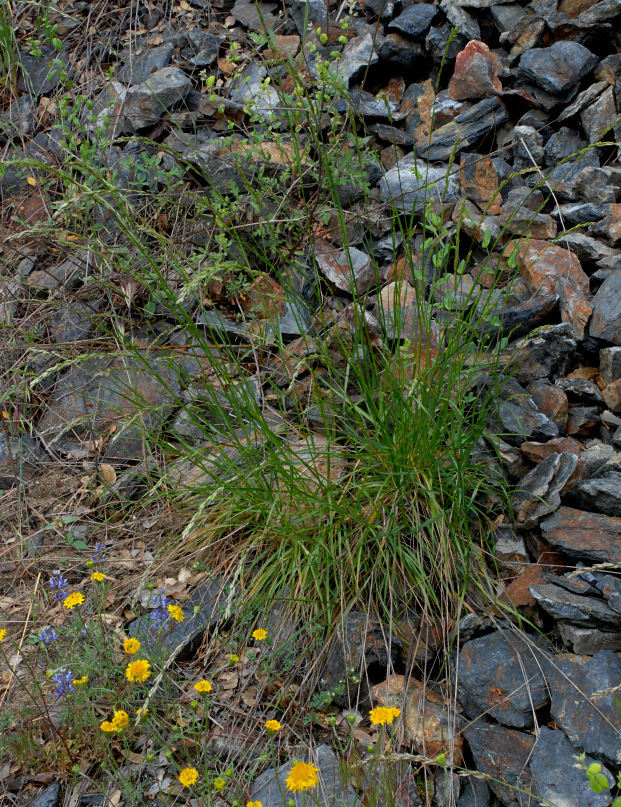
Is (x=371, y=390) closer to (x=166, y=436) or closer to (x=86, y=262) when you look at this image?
(x=166, y=436)

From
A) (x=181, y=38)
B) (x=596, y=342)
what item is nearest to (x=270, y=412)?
(x=596, y=342)

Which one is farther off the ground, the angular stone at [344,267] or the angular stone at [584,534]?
the angular stone at [344,267]

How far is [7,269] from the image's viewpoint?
13.5 ft

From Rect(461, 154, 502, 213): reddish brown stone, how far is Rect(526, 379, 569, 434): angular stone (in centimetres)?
116

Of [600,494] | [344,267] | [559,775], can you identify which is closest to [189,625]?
[559,775]

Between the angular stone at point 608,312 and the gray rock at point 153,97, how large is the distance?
2833 mm

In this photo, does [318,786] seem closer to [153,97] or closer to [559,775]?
[559,775]

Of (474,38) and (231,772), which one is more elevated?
(474,38)

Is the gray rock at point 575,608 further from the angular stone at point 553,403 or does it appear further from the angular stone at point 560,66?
the angular stone at point 560,66

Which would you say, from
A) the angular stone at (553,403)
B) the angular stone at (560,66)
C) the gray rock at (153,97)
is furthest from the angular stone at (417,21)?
the angular stone at (553,403)

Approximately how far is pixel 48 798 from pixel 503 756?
4.53ft

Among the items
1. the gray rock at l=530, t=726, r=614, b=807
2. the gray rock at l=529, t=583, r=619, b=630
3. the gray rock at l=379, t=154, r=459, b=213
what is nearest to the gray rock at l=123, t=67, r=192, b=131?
the gray rock at l=379, t=154, r=459, b=213

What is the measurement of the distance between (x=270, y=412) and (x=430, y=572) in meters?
1.08

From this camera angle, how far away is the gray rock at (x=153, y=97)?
424 centimetres
